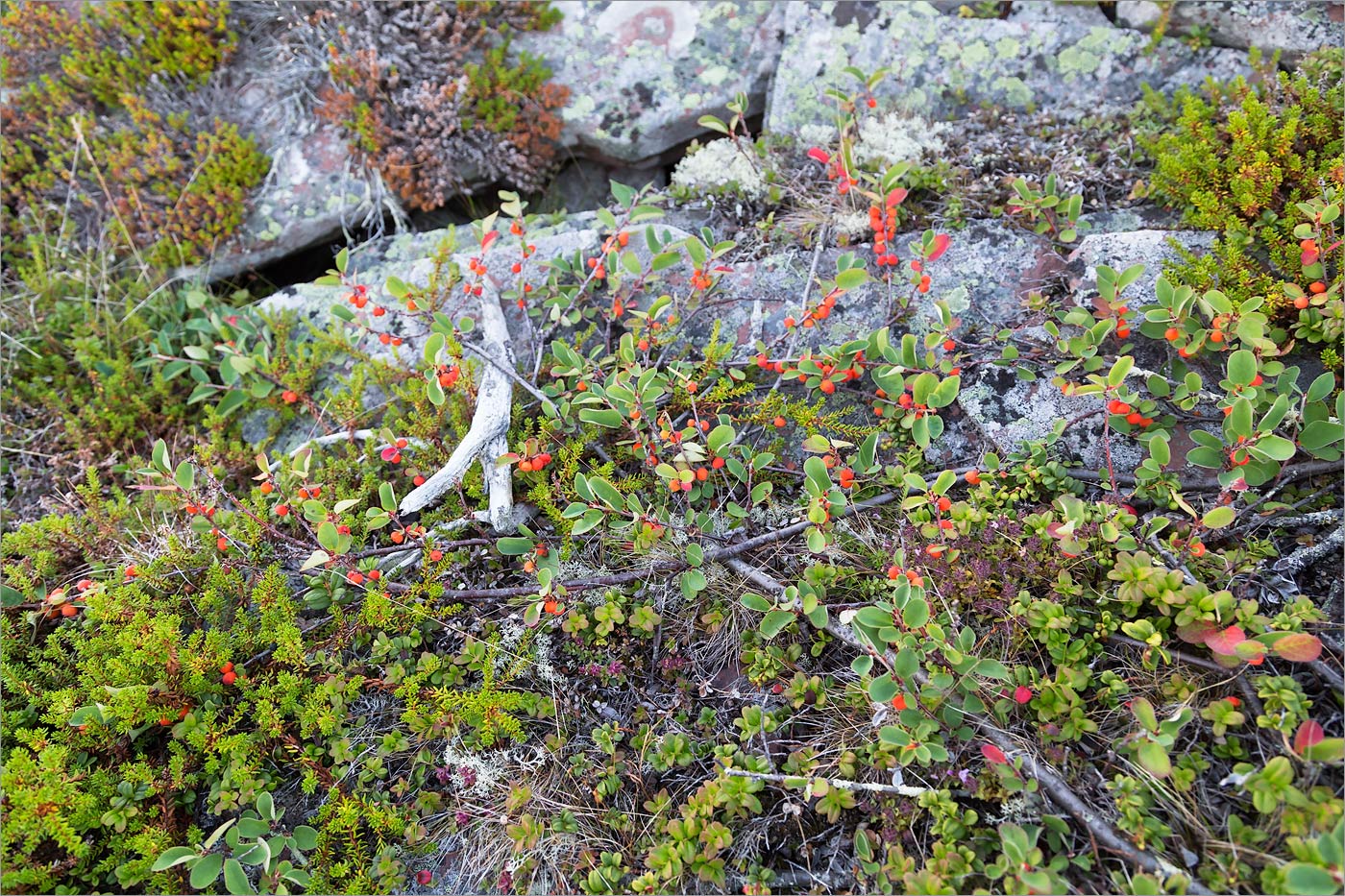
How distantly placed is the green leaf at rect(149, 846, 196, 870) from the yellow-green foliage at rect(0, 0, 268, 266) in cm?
425

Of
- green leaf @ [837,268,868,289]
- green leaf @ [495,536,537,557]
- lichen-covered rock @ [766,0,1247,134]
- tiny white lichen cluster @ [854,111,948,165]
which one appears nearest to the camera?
green leaf @ [495,536,537,557]

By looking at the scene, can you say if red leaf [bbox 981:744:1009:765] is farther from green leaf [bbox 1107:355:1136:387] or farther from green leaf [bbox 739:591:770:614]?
green leaf [bbox 1107:355:1136:387]

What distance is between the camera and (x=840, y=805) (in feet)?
9.11

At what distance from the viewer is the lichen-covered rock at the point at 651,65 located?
5.91 m

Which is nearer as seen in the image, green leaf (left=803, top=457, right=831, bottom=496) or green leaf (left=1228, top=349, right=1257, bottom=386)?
→ green leaf (left=1228, top=349, right=1257, bottom=386)

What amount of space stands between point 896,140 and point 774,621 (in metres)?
3.37

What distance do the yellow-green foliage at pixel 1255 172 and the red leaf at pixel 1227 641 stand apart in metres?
1.60

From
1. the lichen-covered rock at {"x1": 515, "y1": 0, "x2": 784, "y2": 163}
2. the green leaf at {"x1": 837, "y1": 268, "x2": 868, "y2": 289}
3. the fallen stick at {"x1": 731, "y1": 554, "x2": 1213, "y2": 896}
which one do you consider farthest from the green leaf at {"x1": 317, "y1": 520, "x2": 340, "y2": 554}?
the lichen-covered rock at {"x1": 515, "y1": 0, "x2": 784, "y2": 163}

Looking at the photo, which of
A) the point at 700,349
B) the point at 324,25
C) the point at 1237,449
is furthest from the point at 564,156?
the point at 1237,449

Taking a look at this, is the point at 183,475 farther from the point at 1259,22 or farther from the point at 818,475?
the point at 1259,22

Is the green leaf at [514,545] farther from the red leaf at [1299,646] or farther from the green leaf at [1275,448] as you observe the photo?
the green leaf at [1275,448]

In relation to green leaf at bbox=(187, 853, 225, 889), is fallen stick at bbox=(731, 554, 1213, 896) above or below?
above

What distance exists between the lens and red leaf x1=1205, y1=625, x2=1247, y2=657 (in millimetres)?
2574

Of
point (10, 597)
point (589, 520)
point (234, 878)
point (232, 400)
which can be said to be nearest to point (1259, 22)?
point (589, 520)
